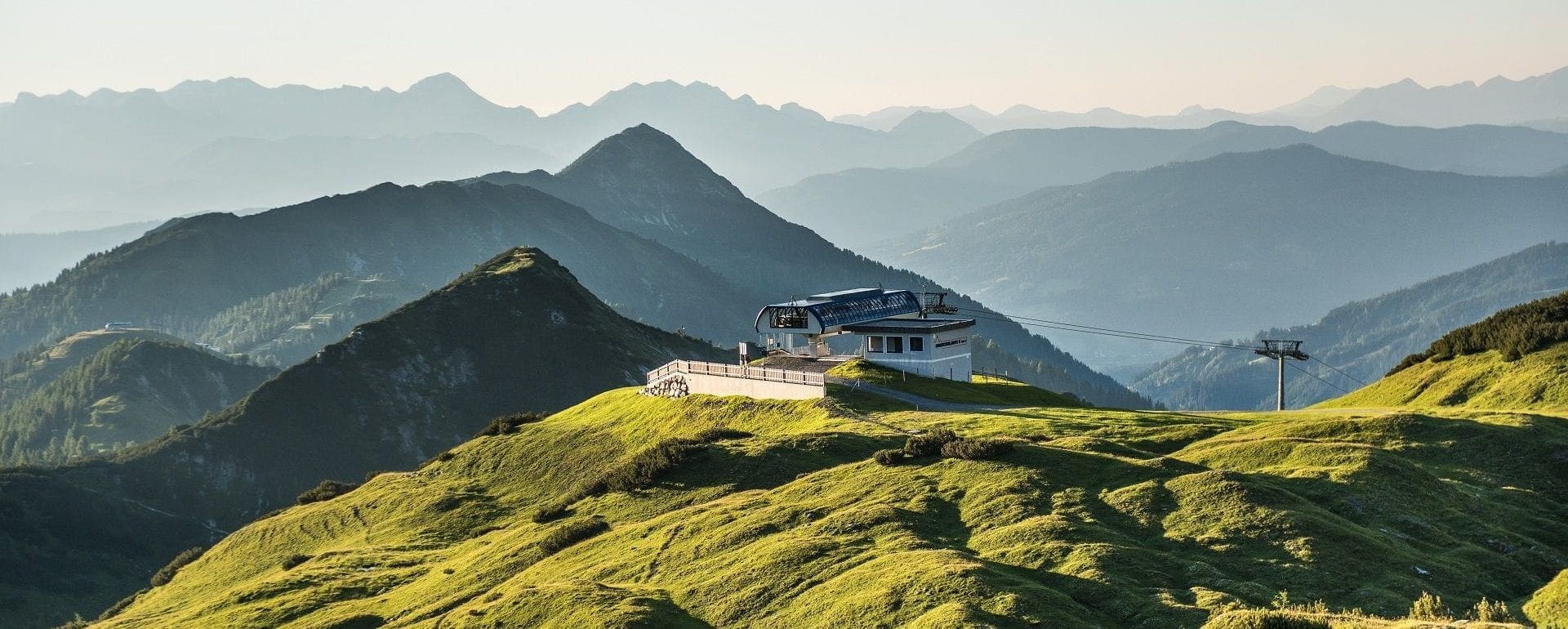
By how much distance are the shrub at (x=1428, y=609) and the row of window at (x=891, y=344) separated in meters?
64.9

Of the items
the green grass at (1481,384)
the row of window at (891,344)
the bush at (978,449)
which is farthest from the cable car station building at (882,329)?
the bush at (978,449)

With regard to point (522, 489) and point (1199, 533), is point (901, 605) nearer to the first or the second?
point (1199, 533)

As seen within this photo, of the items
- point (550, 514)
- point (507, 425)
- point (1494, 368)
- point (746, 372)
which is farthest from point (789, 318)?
point (1494, 368)

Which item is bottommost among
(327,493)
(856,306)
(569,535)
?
(327,493)

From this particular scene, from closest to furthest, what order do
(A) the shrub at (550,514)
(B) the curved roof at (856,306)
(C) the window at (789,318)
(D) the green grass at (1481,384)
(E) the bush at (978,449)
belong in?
(E) the bush at (978,449) → (A) the shrub at (550,514) → (D) the green grass at (1481,384) → (B) the curved roof at (856,306) → (C) the window at (789,318)

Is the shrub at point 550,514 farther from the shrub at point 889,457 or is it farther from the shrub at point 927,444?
the shrub at point 927,444

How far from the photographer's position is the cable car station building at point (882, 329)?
110 meters

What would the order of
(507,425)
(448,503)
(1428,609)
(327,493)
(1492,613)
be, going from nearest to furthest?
1. (1428,609)
2. (1492,613)
3. (448,503)
4. (507,425)
5. (327,493)

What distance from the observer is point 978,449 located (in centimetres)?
6625

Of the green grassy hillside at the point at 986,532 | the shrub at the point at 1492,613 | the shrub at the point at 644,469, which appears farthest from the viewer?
the shrub at the point at 644,469

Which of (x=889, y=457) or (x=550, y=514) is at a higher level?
(x=889, y=457)

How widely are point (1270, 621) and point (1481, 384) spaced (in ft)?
186

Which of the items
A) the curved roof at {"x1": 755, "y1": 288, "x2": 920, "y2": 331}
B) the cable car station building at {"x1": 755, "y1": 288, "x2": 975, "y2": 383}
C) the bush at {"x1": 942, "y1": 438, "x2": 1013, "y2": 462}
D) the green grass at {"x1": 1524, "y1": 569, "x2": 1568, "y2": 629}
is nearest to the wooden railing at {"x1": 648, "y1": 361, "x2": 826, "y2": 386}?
the curved roof at {"x1": 755, "y1": 288, "x2": 920, "y2": 331}

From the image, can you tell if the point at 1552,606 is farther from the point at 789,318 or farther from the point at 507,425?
the point at 507,425
